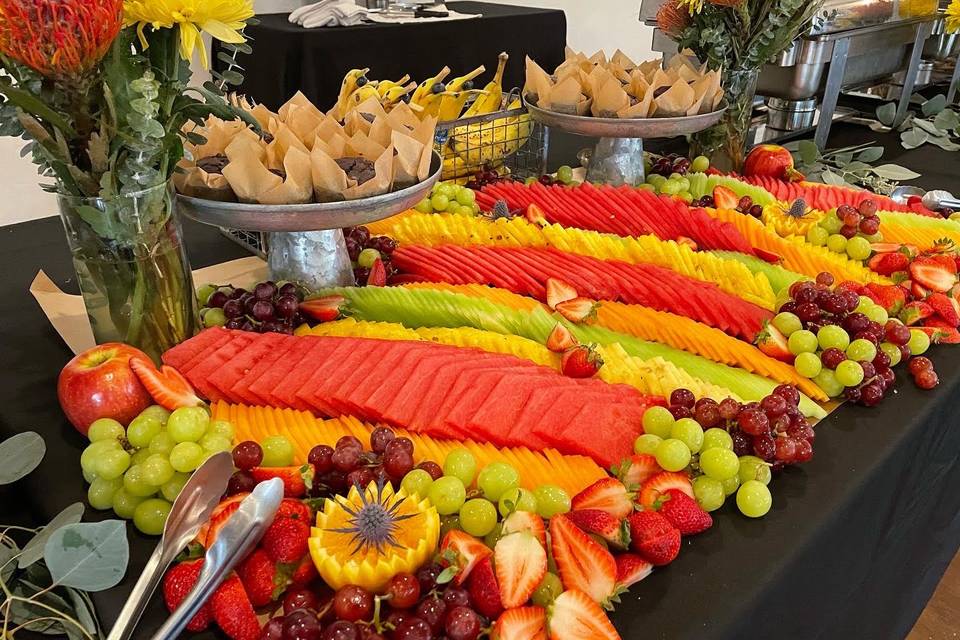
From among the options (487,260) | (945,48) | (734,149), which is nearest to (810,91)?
(734,149)

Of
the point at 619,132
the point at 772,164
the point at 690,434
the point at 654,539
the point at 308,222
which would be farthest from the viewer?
the point at 772,164

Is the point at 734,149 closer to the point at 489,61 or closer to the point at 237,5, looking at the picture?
the point at 237,5

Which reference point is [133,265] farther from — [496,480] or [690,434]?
[690,434]

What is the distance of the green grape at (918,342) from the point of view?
1.25m

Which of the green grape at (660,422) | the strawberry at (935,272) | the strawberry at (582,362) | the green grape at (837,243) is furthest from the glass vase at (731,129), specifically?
the green grape at (660,422)

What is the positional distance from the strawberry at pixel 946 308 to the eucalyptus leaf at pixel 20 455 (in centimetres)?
148

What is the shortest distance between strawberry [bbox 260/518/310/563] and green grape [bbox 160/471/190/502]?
0.15 meters

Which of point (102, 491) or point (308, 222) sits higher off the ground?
point (308, 222)

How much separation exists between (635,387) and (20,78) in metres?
0.92

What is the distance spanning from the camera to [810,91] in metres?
2.45

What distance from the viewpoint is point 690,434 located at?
910mm

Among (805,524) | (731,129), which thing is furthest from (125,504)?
(731,129)

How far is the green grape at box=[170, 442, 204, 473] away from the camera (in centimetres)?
85

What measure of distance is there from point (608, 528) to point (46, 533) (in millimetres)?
648
